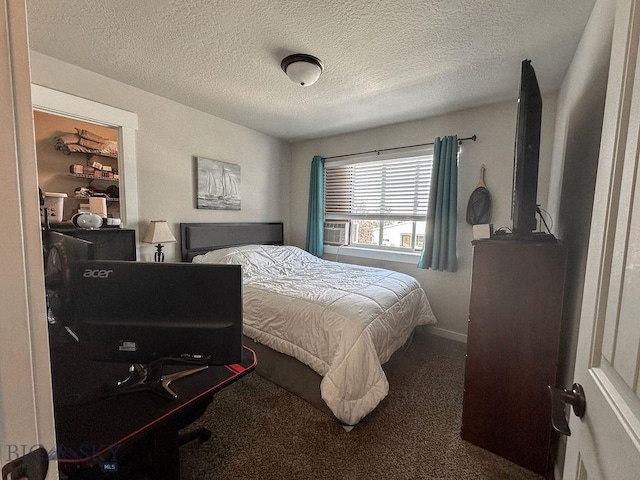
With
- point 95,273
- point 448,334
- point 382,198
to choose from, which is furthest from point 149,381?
point 382,198

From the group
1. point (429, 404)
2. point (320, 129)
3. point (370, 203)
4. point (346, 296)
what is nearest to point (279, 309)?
point (346, 296)

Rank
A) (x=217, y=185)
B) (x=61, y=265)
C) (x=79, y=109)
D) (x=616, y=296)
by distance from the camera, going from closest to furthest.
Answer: (x=616, y=296)
(x=61, y=265)
(x=79, y=109)
(x=217, y=185)

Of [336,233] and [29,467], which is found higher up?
[336,233]

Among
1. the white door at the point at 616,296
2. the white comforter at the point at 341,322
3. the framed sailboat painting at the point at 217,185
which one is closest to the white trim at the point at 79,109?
the framed sailboat painting at the point at 217,185

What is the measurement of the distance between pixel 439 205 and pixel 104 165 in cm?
437

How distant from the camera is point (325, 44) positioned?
6.17 feet

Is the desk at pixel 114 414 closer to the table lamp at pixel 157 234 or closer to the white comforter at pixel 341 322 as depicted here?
the white comforter at pixel 341 322

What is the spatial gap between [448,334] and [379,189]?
6.50 feet

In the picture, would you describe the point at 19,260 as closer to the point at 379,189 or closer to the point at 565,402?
the point at 565,402

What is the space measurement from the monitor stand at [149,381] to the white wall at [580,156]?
1.80 meters

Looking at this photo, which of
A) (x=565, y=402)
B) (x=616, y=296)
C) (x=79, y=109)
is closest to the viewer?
(x=616, y=296)

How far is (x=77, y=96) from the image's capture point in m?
2.23

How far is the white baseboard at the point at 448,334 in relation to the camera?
3.03 metres

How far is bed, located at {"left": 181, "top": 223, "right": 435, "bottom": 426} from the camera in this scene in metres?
1.68
